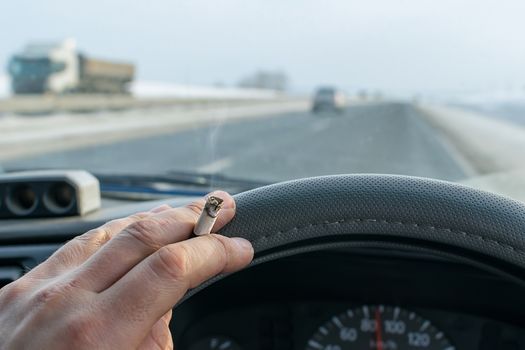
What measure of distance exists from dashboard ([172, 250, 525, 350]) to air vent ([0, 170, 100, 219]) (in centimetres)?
74

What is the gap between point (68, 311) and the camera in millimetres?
1166

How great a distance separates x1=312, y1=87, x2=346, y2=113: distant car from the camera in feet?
124

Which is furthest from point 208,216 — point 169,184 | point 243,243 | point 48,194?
point 169,184

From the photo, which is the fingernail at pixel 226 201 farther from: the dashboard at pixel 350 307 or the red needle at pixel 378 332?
the red needle at pixel 378 332

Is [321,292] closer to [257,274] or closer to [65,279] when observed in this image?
[257,274]

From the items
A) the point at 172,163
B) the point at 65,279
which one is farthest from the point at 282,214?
the point at 172,163

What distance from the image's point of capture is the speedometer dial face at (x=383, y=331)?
2.35 metres

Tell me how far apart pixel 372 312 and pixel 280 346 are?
34 cm

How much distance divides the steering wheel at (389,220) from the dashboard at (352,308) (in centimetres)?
72

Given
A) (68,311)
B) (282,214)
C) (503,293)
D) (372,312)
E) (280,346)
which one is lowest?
(280,346)

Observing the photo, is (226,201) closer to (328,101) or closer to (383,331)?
(383,331)

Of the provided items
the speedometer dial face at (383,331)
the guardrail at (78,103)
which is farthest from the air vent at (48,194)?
the guardrail at (78,103)

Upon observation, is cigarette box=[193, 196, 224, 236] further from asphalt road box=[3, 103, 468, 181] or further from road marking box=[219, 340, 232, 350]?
asphalt road box=[3, 103, 468, 181]

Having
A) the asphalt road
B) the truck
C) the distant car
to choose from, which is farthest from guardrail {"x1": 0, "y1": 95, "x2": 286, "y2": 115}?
the asphalt road
